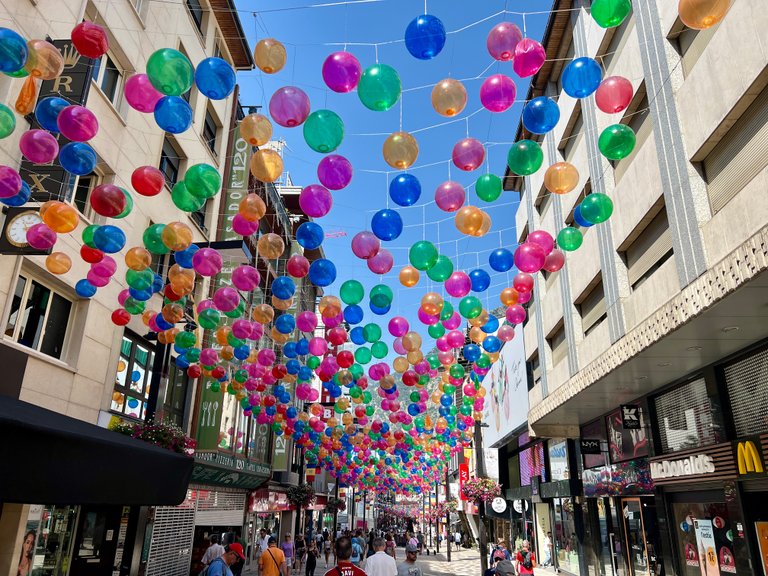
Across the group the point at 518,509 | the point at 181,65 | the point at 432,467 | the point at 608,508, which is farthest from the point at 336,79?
the point at 432,467

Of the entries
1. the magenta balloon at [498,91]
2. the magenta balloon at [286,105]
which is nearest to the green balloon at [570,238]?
the magenta balloon at [498,91]

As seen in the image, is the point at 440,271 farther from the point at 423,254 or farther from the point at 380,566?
the point at 380,566

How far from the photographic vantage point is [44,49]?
5957mm

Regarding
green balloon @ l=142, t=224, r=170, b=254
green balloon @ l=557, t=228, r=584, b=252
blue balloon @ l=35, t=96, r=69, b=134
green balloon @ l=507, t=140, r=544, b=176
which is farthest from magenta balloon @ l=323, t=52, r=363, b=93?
green balloon @ l=557, t=228, r=584, b=252

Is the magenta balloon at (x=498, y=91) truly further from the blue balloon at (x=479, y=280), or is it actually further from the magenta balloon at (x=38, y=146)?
the magenta balloon at (x=38, y=146)

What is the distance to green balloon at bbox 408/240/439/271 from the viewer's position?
369 inches

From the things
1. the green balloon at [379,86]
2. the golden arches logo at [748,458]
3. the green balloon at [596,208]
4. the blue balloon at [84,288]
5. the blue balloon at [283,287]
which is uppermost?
the green balloon at [379,86]

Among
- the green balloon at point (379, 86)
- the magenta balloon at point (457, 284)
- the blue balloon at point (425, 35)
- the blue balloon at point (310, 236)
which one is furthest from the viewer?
the magenta balloon at point (457, 284)

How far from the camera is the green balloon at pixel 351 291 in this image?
1056 centimetres

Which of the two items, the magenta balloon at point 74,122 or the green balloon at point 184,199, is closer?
the magenta balloon at point 74,122

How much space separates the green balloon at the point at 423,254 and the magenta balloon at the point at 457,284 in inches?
52.2

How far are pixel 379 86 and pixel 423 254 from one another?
3.61m

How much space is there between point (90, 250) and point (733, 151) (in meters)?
9.99

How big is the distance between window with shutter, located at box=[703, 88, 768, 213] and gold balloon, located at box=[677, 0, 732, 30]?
2.73m
